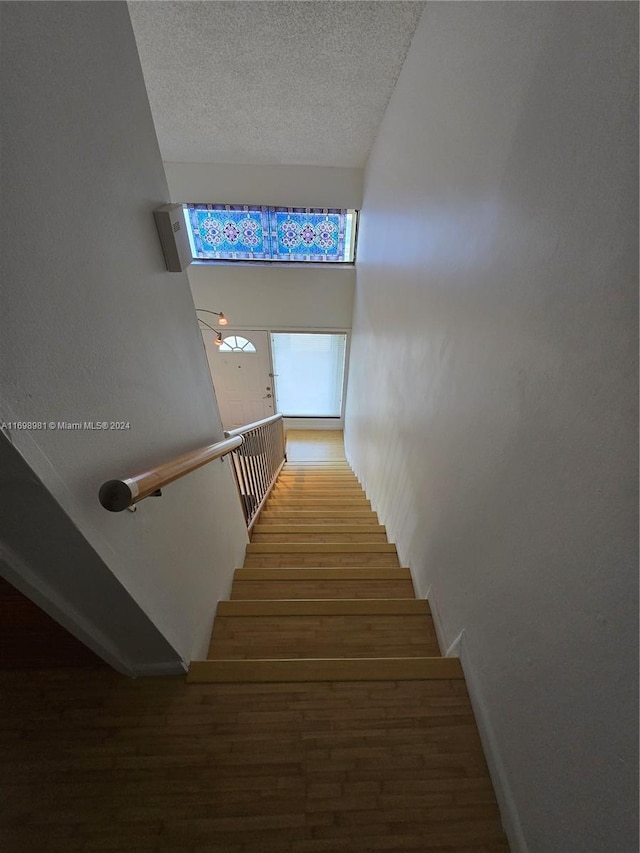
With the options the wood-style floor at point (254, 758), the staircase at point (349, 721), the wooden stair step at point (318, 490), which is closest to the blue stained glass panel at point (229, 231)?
the wooden stair step at point (318, 490)

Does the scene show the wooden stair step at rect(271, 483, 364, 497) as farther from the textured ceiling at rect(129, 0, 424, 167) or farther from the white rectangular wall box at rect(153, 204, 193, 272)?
the textured ceiling at rect(129, 0, 424, 167)

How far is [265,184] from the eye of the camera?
3.84 meters

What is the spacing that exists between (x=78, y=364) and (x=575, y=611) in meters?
1.15

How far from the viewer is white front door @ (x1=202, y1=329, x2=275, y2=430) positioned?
524 centimetres

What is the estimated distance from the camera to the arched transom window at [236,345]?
5230mm

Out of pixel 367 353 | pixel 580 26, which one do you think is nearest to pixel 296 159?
pixel 367 353

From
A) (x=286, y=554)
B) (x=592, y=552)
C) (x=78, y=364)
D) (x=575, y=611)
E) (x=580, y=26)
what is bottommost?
(x=286, y=554)

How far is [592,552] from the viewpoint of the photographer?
589 mm

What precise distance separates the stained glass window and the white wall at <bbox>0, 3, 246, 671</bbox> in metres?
3.64

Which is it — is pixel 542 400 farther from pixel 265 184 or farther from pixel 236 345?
pixel 236 345

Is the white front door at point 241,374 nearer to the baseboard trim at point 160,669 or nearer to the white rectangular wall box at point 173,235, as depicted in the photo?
the white rectangular wall box at point 173,235

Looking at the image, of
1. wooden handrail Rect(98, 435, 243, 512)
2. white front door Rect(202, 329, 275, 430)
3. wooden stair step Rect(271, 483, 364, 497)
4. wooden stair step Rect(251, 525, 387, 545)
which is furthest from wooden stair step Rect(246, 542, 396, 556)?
white front door Rect(202, 329, 275, 430)

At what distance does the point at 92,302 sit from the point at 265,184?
13.4ft

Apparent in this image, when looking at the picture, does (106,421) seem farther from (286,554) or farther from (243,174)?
(243,174)
